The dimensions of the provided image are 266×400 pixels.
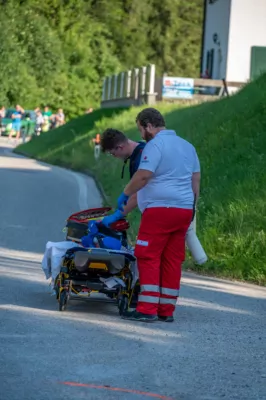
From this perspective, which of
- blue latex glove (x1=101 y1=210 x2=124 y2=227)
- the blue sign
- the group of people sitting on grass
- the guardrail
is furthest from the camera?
the group of people sitting on grass

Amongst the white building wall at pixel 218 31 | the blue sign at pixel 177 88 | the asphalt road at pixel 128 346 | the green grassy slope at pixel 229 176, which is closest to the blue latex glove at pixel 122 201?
the asphalt road at pixel 128 346

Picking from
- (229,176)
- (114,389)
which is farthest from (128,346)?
(229,176)

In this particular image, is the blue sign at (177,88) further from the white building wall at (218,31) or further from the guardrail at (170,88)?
the white building wall at (218,31)

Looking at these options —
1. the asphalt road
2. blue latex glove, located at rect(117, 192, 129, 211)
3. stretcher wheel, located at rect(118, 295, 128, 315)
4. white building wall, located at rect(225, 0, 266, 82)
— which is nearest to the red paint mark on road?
the asphalt road

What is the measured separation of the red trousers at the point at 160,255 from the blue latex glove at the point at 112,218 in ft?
0.81

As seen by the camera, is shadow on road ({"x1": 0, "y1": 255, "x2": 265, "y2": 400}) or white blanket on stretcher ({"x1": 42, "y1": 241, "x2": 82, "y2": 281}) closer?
shadow on road ({"x1": 0, "y1": 255, "x2": 265, "y2": 400})

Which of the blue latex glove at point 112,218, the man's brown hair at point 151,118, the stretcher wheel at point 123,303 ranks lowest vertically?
the stretcher wheel at point 123,303

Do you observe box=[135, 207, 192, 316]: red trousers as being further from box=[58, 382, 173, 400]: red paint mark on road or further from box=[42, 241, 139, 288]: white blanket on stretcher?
box=[58, 382, 173, 400]: red paint mark on road

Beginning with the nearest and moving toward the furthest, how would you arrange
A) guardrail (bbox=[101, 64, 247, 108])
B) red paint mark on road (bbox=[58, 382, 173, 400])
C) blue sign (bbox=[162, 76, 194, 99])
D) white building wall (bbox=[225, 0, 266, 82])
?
red paint mark on road (bbox=[58, 382, 173, 400]), guardrail (bbox=[101, 64, 247, 108]), blue sign (bbox=[162, 76, 194, 99]), white building wall (bbox=[225, 0, 266, 82])

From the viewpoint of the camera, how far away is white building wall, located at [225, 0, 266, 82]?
48969 mm

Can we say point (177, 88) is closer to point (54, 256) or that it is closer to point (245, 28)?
point (245, 28)

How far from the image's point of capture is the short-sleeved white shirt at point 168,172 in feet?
30.9

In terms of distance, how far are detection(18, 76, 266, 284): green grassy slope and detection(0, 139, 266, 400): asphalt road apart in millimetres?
933

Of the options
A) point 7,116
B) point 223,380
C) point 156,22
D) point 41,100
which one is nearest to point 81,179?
point 223,380
